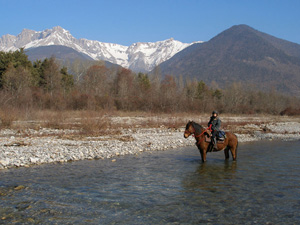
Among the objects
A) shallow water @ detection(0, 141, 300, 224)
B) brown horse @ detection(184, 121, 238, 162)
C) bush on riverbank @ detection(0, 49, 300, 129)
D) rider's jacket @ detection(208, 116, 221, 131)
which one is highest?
bush on riverbank @ detection(0, 49, 300, 129)

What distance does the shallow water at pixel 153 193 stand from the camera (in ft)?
24.7

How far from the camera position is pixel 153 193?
31.1 ft

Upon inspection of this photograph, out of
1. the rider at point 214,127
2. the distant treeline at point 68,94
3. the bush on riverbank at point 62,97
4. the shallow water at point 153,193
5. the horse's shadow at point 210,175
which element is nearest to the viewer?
the shallow water at point 153,193

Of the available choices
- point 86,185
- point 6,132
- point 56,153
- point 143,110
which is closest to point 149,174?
point 86,185

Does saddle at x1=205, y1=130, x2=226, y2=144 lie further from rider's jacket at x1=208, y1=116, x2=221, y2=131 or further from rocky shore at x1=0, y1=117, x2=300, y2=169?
rocky shore at x1=0, y1=117, x2=300, y2=169

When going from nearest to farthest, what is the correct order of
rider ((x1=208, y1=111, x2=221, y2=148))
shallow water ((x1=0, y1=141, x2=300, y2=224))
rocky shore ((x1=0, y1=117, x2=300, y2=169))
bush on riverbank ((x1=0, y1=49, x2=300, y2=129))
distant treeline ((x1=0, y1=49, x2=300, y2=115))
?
shallow water ((x1=0, y1=141, x2=300, y2=224)) < rider ((x1=208, y1=111, x2=221, y2=148)) < rocky shore ((x1=0, y1=117, x2=300, y2=169)) < bush on riverbank ((x1=0, y1=49, x2=300, y2=129)) < distant treeline ((x1=0, y1=49, x2=300, y2=115))

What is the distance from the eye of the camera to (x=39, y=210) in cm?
788

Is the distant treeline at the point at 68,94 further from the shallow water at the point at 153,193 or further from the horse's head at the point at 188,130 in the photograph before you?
the shallow water at the point at 153,193

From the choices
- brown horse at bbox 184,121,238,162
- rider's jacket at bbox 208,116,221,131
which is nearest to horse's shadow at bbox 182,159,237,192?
brown horse at bbox 184,121,238,162

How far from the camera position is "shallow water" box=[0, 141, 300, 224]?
7532 mm

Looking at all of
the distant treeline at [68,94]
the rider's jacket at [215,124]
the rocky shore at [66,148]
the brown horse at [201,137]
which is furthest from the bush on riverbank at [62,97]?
the rider's jacket at [215,124]

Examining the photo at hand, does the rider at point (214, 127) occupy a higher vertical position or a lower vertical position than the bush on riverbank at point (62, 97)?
lower

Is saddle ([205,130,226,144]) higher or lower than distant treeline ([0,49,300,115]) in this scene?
lower

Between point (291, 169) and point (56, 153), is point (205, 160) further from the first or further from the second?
point (56, 153)
